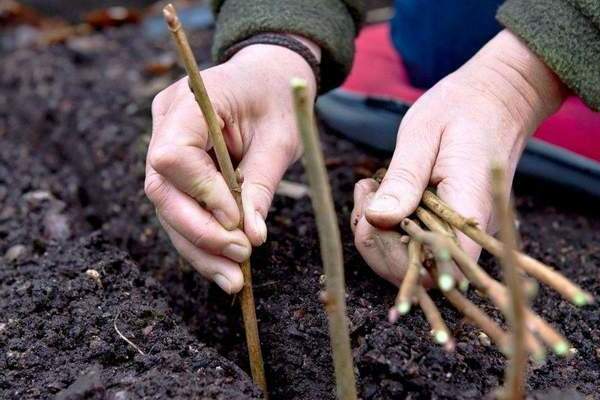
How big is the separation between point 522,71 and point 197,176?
1.98ft

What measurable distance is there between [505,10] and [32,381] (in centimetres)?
100

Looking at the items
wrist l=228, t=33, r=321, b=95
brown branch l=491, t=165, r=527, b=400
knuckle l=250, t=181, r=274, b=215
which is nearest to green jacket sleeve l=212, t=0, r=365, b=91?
wrist l=228, t=33, r=321, b=95

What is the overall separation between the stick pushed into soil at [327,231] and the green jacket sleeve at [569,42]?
0.63 meters

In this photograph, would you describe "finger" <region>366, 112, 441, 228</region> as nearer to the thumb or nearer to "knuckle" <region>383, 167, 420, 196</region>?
"knuckle" <region>383, 167, 420, 196</region>

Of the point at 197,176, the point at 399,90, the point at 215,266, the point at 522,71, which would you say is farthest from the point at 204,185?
the point at 399,90

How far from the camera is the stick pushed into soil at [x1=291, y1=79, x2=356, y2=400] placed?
2.35 feet

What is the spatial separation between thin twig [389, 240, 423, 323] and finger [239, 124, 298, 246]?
0.79 ft

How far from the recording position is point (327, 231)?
792mm

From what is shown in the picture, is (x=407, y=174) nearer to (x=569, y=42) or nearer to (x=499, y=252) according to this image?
(x=499, y=252)

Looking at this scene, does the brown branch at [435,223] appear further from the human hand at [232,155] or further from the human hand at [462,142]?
the human hand at [232,155]

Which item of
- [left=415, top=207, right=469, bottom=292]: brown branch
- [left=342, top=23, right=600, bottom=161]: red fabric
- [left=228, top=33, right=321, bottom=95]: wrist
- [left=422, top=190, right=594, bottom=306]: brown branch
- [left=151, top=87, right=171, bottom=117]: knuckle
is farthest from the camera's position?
[left=342, top=23, right=600, bottom=161]: red fabric

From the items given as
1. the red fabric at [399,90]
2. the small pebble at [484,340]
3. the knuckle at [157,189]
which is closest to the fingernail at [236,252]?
the knuckle at [157,189]

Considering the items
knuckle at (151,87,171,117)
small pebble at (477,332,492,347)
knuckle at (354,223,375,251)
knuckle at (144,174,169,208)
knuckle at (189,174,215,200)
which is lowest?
small pebble at (477,332,492,347)

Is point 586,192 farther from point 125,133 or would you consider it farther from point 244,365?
point 125,133
